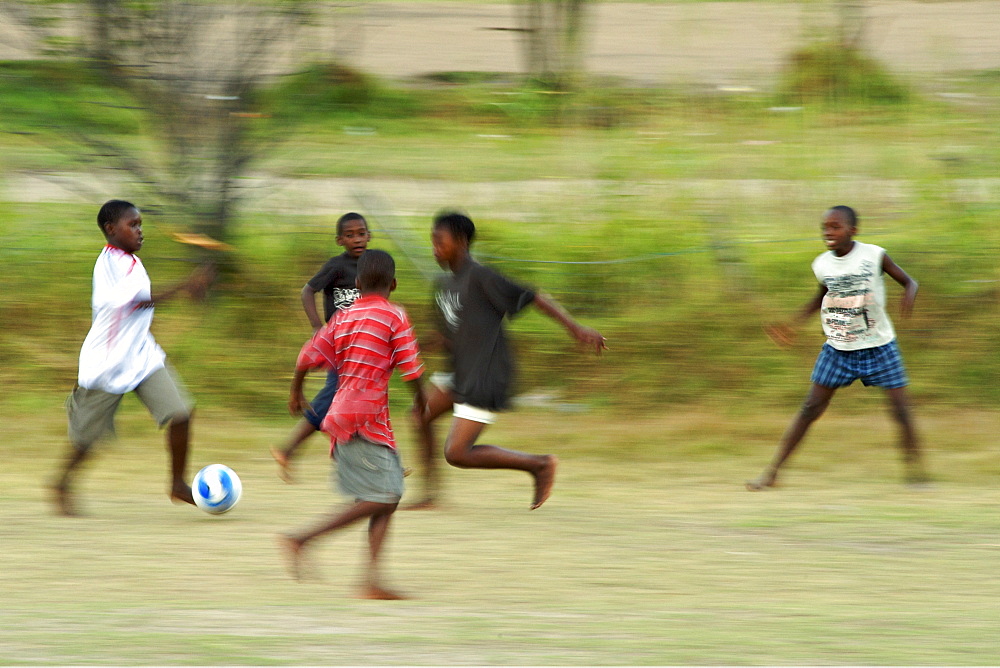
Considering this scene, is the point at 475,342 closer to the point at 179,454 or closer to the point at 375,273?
the point at 375,273

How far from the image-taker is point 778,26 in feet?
59.4

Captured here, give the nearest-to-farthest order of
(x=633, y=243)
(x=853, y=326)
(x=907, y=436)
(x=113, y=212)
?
(x=113, y=212) < (x=853, y=326) < (x=907, y=436) < (x=633, y=243)

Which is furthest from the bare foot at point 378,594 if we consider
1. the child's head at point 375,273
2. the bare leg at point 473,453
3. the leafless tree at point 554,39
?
the leafless tree at point 554,39

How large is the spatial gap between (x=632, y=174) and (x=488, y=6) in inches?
507

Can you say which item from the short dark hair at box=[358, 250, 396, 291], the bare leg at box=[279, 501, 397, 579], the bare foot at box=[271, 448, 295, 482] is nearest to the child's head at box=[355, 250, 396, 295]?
the short dark hair at box=[358, 250, 396, 291]

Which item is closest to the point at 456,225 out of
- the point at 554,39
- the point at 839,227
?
the point at 839,227

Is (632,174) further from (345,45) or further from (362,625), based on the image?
(362,625)

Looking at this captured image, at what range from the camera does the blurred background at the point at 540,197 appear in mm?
9102

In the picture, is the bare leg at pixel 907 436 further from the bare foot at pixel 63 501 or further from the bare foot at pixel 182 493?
the bare foot at pixel 63 501

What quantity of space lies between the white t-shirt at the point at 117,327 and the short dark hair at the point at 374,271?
156 centimetres

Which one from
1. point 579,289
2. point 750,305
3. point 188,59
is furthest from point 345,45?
point 750,305

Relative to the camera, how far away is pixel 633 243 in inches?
382

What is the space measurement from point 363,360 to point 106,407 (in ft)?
6.36

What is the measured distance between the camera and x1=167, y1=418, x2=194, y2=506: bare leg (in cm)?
622
